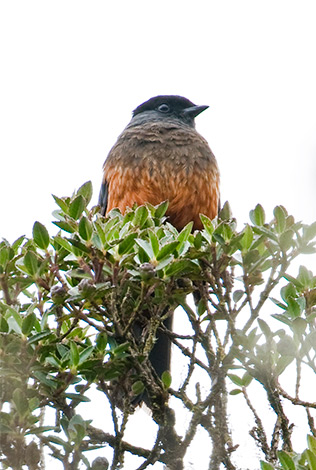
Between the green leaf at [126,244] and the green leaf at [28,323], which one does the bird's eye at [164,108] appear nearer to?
the green leaf at [126,244]

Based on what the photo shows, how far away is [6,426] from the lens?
6.09 ft

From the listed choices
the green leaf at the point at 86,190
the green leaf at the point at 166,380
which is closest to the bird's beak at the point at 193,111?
the green leaf at the point at 86,190

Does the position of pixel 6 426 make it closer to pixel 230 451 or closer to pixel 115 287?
pixel 115 287

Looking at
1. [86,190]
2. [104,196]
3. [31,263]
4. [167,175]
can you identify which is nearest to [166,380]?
[31,263]

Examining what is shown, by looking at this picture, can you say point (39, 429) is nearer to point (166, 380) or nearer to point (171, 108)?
point (166, 380)

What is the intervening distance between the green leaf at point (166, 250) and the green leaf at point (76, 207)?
0.35 metres

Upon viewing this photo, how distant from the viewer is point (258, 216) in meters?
2.34

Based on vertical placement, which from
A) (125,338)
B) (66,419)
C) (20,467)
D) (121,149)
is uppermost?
(121,149)

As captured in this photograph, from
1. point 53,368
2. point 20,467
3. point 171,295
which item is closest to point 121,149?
point 171,295

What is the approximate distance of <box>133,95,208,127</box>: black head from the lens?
502cm

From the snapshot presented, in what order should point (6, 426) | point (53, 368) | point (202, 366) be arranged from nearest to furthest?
point (6, 426) → point (53, 368) → point (202, 366)

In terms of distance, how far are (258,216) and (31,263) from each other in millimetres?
760

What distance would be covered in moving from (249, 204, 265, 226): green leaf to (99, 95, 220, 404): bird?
4.72ft

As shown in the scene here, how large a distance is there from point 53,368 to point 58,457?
0.24 m
